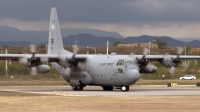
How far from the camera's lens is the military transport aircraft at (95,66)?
164ft

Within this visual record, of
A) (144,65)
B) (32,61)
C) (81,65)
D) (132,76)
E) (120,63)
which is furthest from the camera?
(144,65)

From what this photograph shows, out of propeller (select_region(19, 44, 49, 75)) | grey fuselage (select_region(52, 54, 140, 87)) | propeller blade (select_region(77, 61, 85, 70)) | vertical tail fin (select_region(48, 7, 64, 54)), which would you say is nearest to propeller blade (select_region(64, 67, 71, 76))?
grey fuselage (select_region(52, 54, 140, 87))

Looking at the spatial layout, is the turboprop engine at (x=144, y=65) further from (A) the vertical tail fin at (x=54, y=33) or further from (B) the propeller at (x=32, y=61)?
(B) the propeller at (x=32, y=61)

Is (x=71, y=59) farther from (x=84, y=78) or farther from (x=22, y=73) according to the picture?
(x=22, y=73)

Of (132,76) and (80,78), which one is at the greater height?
(132,76)

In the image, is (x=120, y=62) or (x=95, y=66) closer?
(x=120, y=62)

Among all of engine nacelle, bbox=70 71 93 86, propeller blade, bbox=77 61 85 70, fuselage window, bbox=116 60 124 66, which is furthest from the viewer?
propeller blade, bbox=77 61 85 70

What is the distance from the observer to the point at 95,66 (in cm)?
5278

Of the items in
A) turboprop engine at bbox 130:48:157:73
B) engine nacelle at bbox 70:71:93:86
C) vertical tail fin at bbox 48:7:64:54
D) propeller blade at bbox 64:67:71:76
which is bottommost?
engine nacelle at bbox 70:71:93:86

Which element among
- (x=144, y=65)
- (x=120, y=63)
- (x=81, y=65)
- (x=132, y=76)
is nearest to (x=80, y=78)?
(x=81, y=65)

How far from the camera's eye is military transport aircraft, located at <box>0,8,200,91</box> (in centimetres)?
5006

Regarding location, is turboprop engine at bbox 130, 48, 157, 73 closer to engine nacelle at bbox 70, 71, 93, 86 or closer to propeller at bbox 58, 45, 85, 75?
engine nacelle at bbox 70, 71, 93, 86

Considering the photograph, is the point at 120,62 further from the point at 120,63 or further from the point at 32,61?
the point at 32,61

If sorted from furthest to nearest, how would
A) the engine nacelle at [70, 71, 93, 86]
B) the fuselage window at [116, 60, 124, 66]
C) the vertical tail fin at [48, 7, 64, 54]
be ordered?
1. the vertical tail fin at [48, 7, 64, 54]
2. the engine nacelle at [70, 71, 93, 86]
3. the fuselage window at [116, 60, 124, 66]
